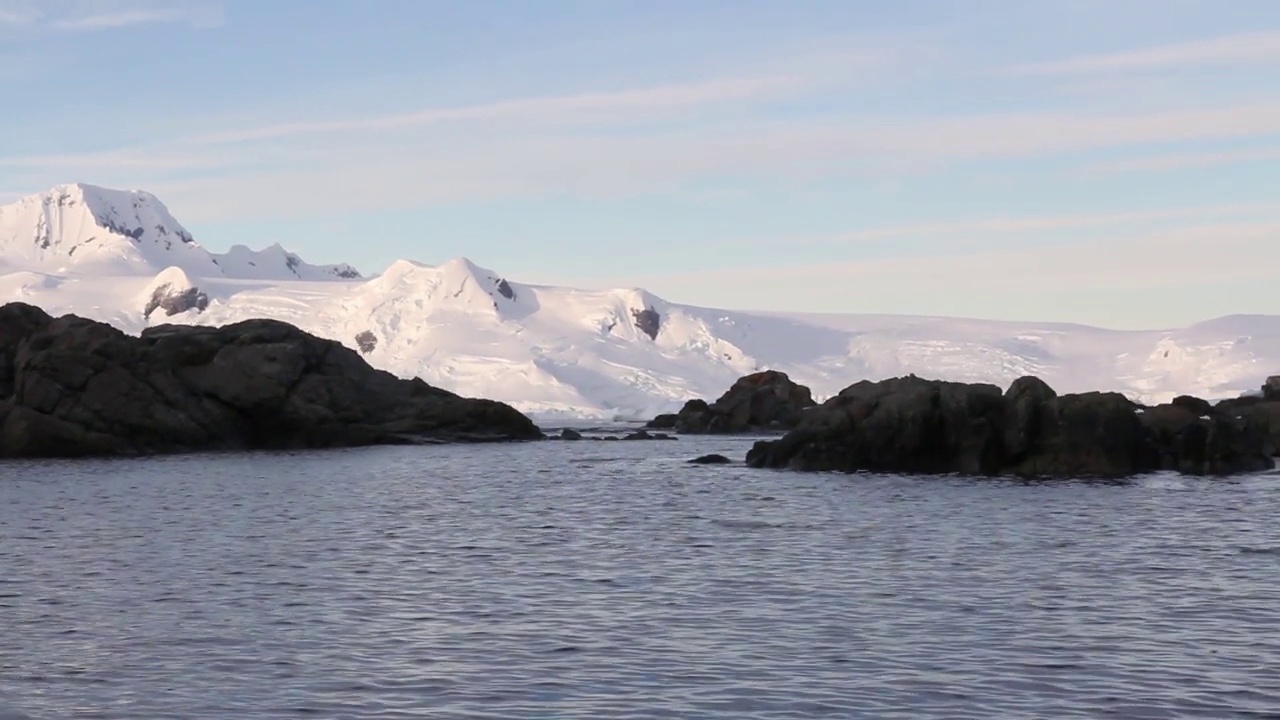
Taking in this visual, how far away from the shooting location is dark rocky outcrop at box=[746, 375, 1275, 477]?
67.2 meters

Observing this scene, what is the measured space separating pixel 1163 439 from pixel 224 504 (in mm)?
43036

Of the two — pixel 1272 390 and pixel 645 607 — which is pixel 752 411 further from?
pixel 645 607

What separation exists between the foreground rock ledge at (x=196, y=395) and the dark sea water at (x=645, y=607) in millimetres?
34003

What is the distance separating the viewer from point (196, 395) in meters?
96.6

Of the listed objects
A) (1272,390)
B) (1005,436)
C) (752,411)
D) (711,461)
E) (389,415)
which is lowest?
(711,461)

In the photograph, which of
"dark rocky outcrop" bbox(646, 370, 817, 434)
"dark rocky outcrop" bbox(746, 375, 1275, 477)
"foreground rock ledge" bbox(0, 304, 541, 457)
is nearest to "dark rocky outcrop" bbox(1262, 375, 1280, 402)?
"dark rocky outcrop" bbox(746, 375, 1275, 477)

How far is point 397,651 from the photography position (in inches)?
912

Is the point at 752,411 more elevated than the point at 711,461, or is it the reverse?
the point at 752,411

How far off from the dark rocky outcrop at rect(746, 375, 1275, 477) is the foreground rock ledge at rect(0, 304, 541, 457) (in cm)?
3866

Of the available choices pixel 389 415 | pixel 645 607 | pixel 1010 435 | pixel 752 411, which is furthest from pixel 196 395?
pixel 645 607

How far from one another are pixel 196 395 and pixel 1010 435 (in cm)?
5279

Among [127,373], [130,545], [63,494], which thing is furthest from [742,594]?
[127,373]

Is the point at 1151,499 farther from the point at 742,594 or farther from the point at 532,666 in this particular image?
the point at 532,666

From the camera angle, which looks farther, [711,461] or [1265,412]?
[1265,412]
